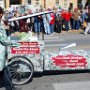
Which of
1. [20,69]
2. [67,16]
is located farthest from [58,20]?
[20,69]

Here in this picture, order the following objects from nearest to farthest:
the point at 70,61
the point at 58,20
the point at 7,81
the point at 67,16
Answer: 1. the point at 7,81
2. the point at 70,61
3. the point at 58,20
4. the point at 67,16

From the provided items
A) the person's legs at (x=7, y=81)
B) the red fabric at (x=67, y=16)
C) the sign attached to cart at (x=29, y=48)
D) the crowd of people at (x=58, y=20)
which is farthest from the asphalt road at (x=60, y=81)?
the red fabric at (x=67, y=16)

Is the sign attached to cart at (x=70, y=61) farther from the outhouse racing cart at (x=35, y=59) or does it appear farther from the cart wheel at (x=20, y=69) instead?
the cart wheel at (x=20, y=69)

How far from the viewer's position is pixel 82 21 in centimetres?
2177

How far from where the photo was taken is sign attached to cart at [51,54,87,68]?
344 inches

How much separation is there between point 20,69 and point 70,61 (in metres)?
1.36

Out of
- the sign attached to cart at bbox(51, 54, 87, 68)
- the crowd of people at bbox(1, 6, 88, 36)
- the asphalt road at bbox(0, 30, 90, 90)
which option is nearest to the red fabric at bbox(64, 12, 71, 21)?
the crowd of people at bbox(1, 6, 88, 36)

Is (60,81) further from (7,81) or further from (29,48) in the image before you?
(7,81)

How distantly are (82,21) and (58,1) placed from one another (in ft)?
67.9

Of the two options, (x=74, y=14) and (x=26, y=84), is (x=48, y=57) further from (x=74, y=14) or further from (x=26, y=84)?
(x=74, y=14)

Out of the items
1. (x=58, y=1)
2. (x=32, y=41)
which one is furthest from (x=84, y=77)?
(x=58, y=1)

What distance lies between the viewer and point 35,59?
8430 mm

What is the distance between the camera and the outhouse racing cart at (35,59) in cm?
819

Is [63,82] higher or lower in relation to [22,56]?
lower
